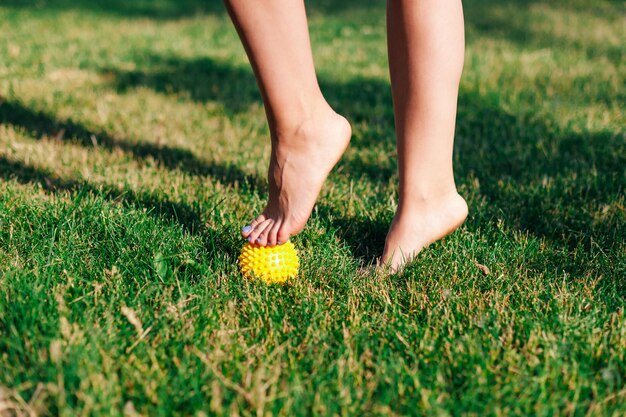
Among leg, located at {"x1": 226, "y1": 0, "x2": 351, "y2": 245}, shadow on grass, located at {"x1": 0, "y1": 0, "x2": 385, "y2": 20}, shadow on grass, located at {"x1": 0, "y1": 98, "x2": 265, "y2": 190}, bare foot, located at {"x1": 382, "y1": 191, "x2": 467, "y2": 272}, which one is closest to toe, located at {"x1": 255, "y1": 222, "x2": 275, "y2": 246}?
leg, located at {"x1": 226, "y1": 0, "x2": 351, "y2": 245}

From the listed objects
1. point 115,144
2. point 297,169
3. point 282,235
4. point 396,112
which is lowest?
point 115,144

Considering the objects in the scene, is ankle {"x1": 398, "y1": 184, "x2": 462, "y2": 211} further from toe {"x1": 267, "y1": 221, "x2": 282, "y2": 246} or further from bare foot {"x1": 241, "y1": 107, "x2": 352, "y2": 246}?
toe {"x1": 267, "y1": 221, "x2": 282, "y2": 246}

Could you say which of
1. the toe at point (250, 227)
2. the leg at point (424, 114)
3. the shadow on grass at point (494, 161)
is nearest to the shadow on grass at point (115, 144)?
the shadow on grass at point (494, 161)

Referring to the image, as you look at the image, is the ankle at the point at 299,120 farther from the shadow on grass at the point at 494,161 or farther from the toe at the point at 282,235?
the shadow on grass at the point at 494,161

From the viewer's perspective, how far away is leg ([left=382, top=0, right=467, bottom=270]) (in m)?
1.85

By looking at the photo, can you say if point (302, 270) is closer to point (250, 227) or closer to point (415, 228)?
point (250, 227)

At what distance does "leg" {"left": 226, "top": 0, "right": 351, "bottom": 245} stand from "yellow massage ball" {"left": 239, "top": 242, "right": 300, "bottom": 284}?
0.03 meters

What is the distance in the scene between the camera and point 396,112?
2.03m

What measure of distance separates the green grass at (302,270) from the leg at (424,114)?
0.37ft

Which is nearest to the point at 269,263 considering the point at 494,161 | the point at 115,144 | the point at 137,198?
the point at 137,198

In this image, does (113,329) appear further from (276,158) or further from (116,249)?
(276,158)

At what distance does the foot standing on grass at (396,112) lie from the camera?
5.97 ft

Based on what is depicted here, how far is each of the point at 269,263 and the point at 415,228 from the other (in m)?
0.50

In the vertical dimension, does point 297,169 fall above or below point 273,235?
above
